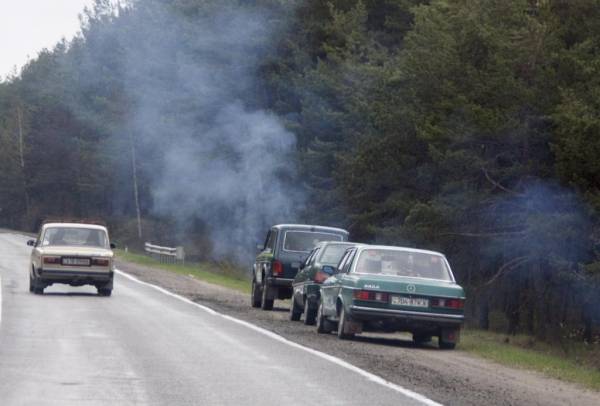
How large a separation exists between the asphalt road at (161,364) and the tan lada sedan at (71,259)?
4.00 m

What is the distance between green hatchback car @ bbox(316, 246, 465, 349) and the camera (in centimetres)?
1858

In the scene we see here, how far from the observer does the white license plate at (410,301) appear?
60.8 feet

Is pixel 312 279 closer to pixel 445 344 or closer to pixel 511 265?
pixel 445 344

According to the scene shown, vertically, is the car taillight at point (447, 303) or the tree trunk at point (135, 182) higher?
the tree trunk at point (135, 182)

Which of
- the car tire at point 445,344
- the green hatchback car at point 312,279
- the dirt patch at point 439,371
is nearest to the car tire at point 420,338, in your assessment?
the dirt patch at point 439,371

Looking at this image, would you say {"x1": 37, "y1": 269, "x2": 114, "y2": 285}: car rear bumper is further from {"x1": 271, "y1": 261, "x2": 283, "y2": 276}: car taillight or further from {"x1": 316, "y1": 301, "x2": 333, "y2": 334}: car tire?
{"x1": 316, "y1": 301, "x2": 333, "y2": 334}: car tire

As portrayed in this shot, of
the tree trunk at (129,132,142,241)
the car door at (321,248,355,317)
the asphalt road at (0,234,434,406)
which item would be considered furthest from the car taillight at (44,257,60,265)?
the tree trunk at (129,132,142,241)

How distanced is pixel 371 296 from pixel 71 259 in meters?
11.3

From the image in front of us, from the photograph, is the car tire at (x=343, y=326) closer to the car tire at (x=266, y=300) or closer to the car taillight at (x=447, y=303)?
the car taillight at (x=447, y=303)

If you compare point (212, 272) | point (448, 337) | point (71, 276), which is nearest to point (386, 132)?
point (212, 272)

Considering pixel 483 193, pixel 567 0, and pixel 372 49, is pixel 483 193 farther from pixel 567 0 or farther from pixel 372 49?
pixel 372 49

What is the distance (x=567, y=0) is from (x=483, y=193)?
6006 millimetres

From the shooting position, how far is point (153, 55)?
226ft

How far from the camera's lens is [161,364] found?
14133 millimetres
